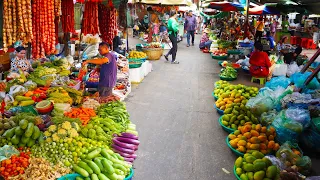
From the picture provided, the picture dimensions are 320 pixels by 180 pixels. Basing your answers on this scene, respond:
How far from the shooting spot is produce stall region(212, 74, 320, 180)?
4152mm

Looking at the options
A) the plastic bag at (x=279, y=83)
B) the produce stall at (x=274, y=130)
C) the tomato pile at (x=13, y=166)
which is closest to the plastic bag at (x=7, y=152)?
the tomato pile at (x=13, y=166)

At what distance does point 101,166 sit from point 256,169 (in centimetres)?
219

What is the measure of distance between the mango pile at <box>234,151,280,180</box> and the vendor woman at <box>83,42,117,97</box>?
3556 millimetres

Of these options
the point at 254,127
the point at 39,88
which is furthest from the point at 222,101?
the point at 39,88

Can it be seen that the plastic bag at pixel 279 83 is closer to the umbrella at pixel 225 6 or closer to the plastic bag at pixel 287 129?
the plastic bag at pixel 287 129

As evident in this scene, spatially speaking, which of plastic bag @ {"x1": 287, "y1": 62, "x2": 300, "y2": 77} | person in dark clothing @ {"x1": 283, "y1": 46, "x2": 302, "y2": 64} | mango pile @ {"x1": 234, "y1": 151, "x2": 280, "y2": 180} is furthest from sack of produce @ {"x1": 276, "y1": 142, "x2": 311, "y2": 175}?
person in dark clothing @ {"x1": 283, "y1": 46, "x2": 302, "y2": 64}

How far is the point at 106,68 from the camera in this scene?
259 inches

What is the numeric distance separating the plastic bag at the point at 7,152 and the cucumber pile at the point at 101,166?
893 millimetres

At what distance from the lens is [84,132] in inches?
182

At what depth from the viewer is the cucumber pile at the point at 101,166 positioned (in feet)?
12.6

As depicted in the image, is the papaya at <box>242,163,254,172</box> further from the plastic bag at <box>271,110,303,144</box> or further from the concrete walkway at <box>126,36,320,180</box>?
the plastic bag at <box>271,110,303,144</box>

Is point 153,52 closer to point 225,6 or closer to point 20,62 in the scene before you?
point 225,6

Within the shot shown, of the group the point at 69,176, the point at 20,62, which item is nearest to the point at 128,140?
the point at 69,176

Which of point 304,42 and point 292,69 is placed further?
point 304,42
